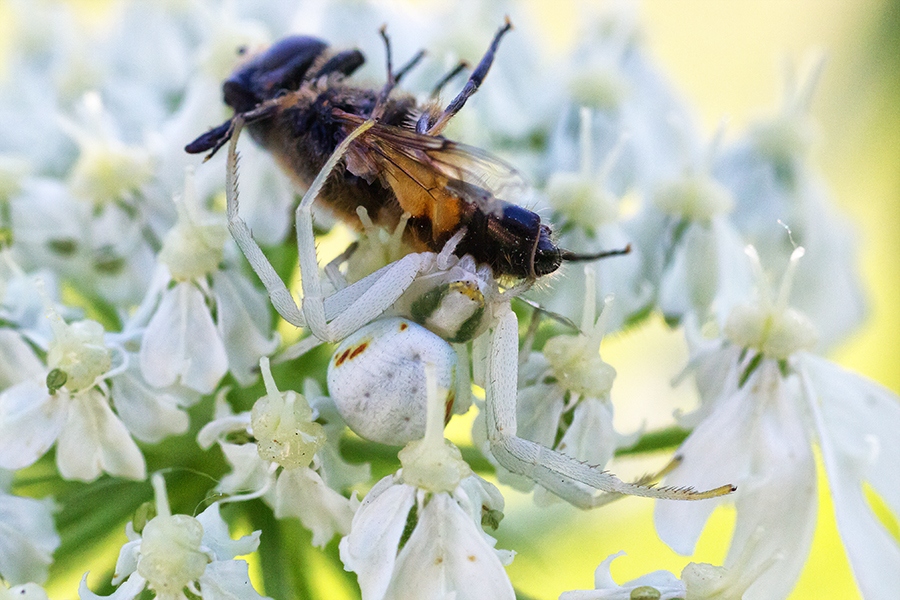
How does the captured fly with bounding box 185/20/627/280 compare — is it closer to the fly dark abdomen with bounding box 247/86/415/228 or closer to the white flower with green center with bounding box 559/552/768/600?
the fly dark abdomen with bounding box 247/86/415/228

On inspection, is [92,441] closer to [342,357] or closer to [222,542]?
[222,542]

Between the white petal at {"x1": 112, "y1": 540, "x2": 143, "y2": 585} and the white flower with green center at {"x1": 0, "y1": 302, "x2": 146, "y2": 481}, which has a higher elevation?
the white flower with green center at {"x1": 0, "y1": 302, "x2": 146, "y2": 481}

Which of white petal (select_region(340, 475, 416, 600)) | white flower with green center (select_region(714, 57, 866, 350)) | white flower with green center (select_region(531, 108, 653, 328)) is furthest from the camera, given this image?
white flower with green center (select_region(714, 57, 866, 350))

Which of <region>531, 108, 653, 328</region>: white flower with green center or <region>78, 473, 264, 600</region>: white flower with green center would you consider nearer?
<region>78, 473, 264, 600</region>: white flower with green center

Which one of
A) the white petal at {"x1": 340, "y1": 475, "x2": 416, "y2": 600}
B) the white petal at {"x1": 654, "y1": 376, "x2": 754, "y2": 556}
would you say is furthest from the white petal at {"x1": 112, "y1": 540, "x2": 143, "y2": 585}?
the white petal at {"x1": 654, "y1": 376, "x2": 754, "y2": 556}

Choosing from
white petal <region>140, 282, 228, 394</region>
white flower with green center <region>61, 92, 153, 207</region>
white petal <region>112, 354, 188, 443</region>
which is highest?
white flower with green center <region>61, 92, 153, 207</region>
